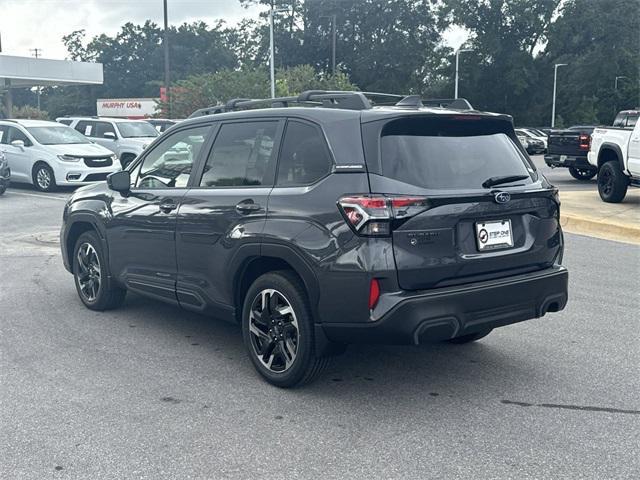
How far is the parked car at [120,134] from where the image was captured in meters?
21.0

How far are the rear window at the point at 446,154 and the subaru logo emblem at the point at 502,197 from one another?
113 mm

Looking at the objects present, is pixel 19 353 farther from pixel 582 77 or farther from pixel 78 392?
pixel 582 77

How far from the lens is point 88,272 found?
6664 mm

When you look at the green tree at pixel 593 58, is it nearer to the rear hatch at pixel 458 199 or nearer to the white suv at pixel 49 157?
the white suv at pixel 49 157

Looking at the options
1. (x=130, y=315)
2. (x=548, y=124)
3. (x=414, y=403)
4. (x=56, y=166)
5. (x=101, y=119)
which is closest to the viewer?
(x=414, y=403)

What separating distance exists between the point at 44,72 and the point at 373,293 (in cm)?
4013

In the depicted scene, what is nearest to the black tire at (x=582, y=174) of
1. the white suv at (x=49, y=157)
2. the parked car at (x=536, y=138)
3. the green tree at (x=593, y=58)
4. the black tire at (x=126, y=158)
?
the white suv at (x=49, y=157)

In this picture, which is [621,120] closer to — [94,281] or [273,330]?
[94,281]

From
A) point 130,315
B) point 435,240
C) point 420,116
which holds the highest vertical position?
point 420,116

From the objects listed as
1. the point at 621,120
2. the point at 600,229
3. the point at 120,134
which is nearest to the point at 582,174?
the point at 621,120

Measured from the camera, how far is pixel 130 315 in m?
6.48

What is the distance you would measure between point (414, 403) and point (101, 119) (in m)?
19.7

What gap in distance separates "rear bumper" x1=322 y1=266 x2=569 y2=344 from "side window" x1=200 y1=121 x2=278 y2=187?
1232 mm

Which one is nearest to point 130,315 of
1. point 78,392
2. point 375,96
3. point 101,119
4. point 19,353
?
point 19,353
